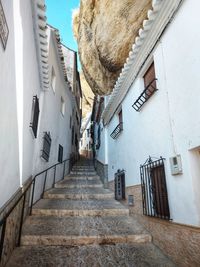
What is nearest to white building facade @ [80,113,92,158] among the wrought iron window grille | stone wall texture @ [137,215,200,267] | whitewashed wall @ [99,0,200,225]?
the wrought iron window grille

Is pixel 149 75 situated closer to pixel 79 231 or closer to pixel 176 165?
pixel 176 165

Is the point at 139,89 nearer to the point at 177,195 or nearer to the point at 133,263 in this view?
the point at 177,195

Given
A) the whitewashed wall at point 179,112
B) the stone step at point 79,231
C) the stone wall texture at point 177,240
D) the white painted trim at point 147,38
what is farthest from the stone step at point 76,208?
the white painted trim at point 147,38

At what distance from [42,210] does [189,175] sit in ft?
12.6

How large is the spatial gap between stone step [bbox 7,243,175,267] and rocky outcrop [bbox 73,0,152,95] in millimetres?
6215

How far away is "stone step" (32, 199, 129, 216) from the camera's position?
16.7 ft

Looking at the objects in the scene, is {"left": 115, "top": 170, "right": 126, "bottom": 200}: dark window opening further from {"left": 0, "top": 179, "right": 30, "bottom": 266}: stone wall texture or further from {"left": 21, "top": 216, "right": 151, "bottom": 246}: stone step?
{"left": 0, "top": 179, "right": 30, "bottom": 266}: stone wall texture

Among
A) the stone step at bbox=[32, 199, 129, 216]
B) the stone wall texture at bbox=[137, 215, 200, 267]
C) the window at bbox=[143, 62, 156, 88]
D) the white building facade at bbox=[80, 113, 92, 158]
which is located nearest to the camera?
the stone wall texture at bbox=[137, 215, 200, 267]

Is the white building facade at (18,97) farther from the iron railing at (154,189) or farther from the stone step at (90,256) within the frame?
the iron railing at (154,189)

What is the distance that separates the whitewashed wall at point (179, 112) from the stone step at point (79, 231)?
1311 millimetres

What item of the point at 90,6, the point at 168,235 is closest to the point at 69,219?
the point at 168,235

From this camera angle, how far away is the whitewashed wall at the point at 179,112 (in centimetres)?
281

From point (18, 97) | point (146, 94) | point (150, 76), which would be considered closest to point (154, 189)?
point (146, 94)

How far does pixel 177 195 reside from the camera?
3088 millimetres
